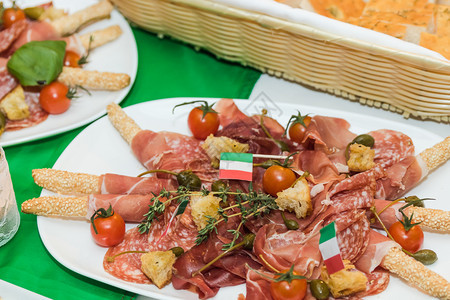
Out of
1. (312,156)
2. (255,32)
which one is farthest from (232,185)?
(255,32)

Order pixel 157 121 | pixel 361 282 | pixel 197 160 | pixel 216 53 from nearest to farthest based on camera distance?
pixel 361 282 < pixel 197 160 < pixel 157 121 < pixel 216 53

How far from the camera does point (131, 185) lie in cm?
160

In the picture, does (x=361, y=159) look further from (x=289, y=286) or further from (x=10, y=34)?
(x=10, y=34)

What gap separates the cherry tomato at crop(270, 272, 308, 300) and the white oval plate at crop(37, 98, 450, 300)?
0.14 metres

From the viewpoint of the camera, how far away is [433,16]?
2057 millimetres

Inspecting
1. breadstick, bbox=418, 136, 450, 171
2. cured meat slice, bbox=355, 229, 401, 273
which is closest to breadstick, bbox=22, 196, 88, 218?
cured meat slice, bbox=355, 229, 401, 273

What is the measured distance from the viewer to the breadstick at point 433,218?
1490 mm

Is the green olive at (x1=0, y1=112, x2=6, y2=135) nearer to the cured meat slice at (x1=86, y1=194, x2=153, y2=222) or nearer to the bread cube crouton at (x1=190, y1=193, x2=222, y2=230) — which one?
Result: the cured meat slice at (x1=86, y1=194, x2=153, y2=222)

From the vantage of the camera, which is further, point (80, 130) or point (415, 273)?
point (80, 130)

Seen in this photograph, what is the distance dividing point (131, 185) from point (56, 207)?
23 cm

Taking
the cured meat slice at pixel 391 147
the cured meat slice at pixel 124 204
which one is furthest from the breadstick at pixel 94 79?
the cured meat slice at pixel 391 147

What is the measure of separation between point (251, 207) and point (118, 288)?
0.45m

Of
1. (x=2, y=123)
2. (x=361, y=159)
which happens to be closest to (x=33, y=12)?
(x=2, y=123)

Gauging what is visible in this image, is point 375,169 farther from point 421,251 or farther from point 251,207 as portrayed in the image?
point 251,207
